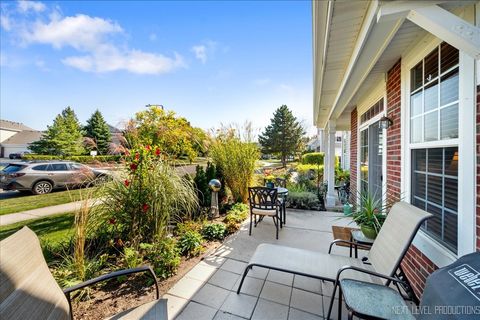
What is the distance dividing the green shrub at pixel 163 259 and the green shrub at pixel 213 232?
3.19 feet

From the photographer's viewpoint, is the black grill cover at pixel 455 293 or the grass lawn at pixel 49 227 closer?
the black grill cover at pixel 455 293

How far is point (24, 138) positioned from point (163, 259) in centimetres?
5013

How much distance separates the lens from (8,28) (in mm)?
4836

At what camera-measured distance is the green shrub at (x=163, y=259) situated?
8.04 ft

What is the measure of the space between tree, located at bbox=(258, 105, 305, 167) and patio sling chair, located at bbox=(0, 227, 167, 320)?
25.6 m

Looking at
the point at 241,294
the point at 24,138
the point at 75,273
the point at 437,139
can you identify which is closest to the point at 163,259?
the point at 75,273

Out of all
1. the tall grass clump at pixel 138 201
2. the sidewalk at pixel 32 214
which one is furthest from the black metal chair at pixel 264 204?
the sidewalk at pixel 32 214

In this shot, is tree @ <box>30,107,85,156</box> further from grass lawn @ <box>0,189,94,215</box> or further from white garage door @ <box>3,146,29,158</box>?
grass lawn @ <box>0,189,94,215</box>

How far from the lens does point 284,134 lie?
26.7m

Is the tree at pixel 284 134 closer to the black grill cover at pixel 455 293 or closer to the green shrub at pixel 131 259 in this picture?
the green shrub at pixel 131 259

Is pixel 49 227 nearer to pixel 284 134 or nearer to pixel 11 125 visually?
pixel 284 134

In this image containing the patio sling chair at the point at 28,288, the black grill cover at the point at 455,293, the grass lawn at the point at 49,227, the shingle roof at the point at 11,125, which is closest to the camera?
the black grill cover at the point at 455,293

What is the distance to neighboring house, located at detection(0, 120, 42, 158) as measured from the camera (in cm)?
3403

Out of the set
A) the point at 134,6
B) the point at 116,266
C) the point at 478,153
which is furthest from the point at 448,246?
the point at 134,6
